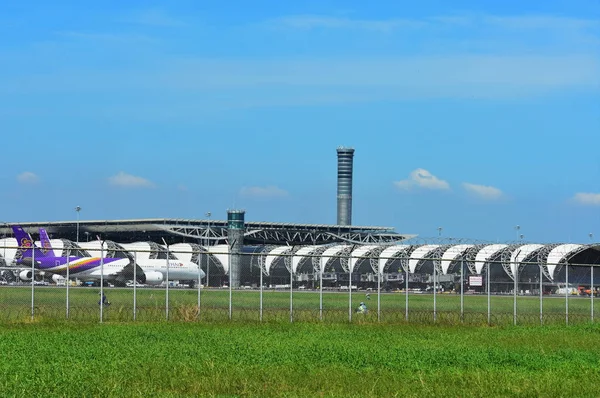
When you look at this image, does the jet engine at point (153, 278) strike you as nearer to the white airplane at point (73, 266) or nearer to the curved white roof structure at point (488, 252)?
the white airplane at point (73, 266)

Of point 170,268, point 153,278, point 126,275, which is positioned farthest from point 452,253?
point 126,275

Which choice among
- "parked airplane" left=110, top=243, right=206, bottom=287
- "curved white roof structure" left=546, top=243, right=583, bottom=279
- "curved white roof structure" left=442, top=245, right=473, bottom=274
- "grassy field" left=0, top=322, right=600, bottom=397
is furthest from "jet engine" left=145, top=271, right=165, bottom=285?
"grassy field" left=0, top=322, right=600, bottom=397

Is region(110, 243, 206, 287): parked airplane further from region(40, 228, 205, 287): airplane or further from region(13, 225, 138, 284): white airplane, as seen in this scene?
region(13, 225, 138, 284): white airplane

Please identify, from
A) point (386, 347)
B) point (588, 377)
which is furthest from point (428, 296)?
Result: point (588, 377)

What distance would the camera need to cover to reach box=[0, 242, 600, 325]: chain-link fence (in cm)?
3616

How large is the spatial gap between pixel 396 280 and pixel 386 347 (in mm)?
56371

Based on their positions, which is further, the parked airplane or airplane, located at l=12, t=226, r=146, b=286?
the parked airplane

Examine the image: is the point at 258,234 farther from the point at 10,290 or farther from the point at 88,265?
the point at 10,290

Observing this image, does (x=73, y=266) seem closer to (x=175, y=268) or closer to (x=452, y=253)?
(x=175, y=268)

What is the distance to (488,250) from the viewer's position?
104062 mm

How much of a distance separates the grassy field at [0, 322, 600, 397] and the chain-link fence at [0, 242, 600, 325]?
456 centimetres

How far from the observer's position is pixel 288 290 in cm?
7125

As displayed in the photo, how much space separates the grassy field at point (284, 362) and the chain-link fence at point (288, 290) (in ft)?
14.9

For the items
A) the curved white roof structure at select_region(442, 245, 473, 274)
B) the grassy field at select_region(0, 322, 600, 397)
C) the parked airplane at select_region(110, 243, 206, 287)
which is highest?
the curved white roof structure at select_region(442, 245, 473, 274)
